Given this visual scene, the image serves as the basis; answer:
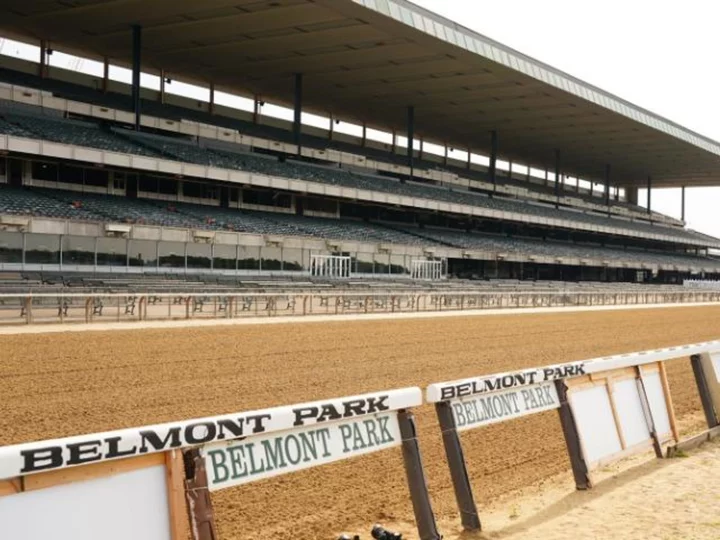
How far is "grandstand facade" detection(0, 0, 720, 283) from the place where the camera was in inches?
1222

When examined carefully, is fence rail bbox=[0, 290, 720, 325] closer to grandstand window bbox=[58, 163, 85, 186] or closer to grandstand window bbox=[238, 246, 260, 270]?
grandstand window bbox=[238, 246, 260, 270]

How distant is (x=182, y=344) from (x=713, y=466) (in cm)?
975

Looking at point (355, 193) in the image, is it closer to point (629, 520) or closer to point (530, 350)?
point (530, 350)

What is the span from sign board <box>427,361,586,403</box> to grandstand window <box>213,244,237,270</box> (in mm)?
27332

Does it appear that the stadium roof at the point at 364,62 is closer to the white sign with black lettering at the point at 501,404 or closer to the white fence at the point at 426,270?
the white fence at the point at 426,270

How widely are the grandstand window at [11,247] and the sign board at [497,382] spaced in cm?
2427

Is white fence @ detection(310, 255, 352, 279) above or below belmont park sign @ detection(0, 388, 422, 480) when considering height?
Result: above

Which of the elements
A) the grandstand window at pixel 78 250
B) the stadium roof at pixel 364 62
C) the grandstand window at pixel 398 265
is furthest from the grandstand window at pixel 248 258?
the stadium roof at pixel 364 62

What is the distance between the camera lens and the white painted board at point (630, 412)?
6504 mm

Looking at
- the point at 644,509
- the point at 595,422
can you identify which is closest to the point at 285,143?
the point at 595,422

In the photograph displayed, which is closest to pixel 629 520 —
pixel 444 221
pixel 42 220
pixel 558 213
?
pixel 42 220

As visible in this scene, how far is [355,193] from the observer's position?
4344 centimetres

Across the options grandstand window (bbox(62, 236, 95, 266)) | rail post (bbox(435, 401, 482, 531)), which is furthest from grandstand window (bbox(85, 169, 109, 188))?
rail post (bbox(435, 401, 482, 531))

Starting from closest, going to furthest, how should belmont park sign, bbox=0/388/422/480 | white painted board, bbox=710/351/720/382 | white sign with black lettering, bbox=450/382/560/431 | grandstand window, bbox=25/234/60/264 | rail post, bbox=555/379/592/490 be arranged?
belmont park sign, bbox=0/388/422/480, white sign with black lettering, bbox=450/382/560/431, rail post, bbox=555/379/592/490, white painted board, bbox=710/351/720/382, grandstand window, bbox=25/234/60/264
